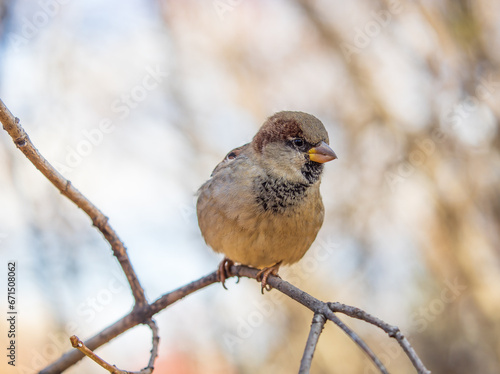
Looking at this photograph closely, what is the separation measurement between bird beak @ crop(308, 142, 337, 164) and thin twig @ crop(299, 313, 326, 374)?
114 centimetres

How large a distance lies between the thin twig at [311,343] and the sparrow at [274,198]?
40.3 inches

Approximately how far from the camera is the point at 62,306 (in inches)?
166

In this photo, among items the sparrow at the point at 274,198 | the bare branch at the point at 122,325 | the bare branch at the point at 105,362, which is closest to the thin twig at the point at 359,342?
the bare branch at the point at 105,362

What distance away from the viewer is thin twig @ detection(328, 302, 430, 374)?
1.22 m

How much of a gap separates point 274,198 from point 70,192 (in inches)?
40.9

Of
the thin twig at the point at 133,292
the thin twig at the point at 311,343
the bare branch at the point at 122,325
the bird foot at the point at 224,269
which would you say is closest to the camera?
the thin twig at the point at 311,343

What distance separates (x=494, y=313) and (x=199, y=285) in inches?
224

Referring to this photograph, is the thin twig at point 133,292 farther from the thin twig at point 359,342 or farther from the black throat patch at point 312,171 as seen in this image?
the black throat patch at point 312,171

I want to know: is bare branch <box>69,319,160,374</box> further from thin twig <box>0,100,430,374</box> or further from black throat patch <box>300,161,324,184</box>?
black throat patch <box>300,161,324,184</box>

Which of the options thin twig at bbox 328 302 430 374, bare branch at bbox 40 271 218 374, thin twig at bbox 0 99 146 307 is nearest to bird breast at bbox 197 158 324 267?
bare branch at bbox 40 271 218 374

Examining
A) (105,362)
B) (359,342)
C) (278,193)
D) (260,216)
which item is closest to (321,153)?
(278,193)

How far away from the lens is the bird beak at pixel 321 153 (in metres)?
2.50

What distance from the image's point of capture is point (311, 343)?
54.2 inches

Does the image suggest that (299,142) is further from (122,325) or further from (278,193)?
(122,325)
